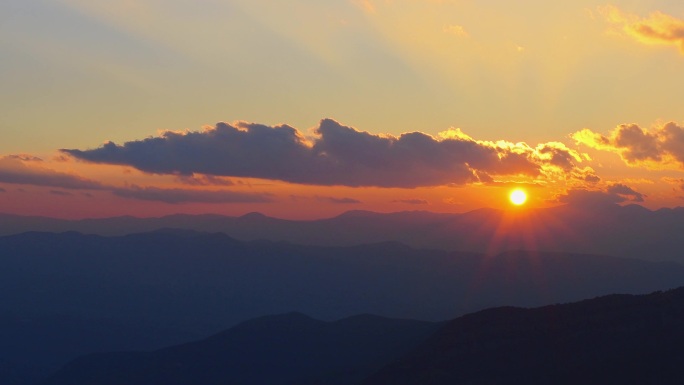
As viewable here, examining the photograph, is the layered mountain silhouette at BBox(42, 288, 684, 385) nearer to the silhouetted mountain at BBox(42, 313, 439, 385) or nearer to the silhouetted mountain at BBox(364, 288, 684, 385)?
the silhouetted mountain at BBox(364, 288, 684, 385)

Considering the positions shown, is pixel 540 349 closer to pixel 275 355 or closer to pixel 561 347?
pixel 561 347

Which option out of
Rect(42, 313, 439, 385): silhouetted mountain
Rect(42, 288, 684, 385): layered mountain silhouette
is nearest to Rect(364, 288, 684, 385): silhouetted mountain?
Rect(42, 288, 684, 385): layered mountain silhouette

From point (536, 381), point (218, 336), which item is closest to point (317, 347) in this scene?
point (218, 336)

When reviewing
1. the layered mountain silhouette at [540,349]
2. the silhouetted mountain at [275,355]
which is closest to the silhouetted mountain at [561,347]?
the layered mountain silhouette at [540,349]

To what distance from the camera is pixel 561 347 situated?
75250 mm

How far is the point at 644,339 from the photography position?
71.2 metres

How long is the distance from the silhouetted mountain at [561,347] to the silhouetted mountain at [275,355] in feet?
81.9

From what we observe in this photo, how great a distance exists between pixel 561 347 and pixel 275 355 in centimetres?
9238

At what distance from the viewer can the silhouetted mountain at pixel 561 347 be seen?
67.1 m

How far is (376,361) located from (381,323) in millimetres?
44024

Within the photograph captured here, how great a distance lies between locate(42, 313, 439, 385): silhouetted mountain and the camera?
12862cm

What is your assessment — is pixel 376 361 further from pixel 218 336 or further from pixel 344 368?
pixel 218 336

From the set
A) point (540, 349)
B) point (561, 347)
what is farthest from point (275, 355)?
point (561, 347)

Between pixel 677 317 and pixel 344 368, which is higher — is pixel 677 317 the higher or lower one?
the higher one
